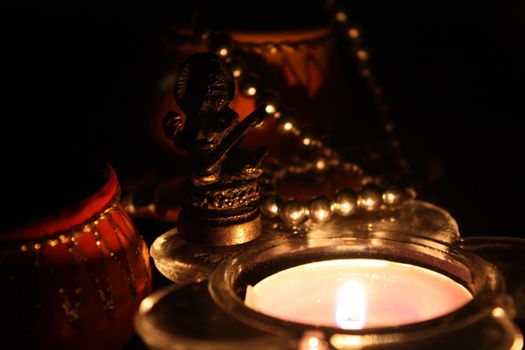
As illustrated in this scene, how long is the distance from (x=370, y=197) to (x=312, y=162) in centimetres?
16

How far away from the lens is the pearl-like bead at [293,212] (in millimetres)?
753

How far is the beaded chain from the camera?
758mm

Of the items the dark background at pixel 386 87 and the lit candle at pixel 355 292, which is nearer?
the lit candle at pixel 355 292

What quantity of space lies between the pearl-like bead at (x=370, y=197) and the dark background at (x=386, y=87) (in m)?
0.13

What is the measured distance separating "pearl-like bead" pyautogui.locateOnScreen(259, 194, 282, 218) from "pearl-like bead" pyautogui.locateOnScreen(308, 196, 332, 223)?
0.03 meters

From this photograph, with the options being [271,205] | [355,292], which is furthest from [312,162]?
[355,292]

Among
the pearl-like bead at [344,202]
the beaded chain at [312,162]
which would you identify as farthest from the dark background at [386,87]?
the pearl-like bead at [344,202]

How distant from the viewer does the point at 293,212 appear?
0.75m

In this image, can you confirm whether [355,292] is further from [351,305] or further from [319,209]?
[319,209]

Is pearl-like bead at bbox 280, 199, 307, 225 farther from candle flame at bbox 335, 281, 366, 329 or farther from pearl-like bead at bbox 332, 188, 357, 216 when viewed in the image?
candle flame at bbox 335, 281, 366, 329

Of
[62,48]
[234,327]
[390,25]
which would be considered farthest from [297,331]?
[390,25]

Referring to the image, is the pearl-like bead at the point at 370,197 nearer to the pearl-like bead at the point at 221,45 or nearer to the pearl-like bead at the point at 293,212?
the pearl-like bead at the point at 293,212

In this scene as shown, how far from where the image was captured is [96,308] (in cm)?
58

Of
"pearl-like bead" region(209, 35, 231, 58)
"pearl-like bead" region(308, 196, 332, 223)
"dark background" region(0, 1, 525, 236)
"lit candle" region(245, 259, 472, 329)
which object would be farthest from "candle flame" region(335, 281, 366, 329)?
"pearl-like bead" region(209, 35, 231, 58)
